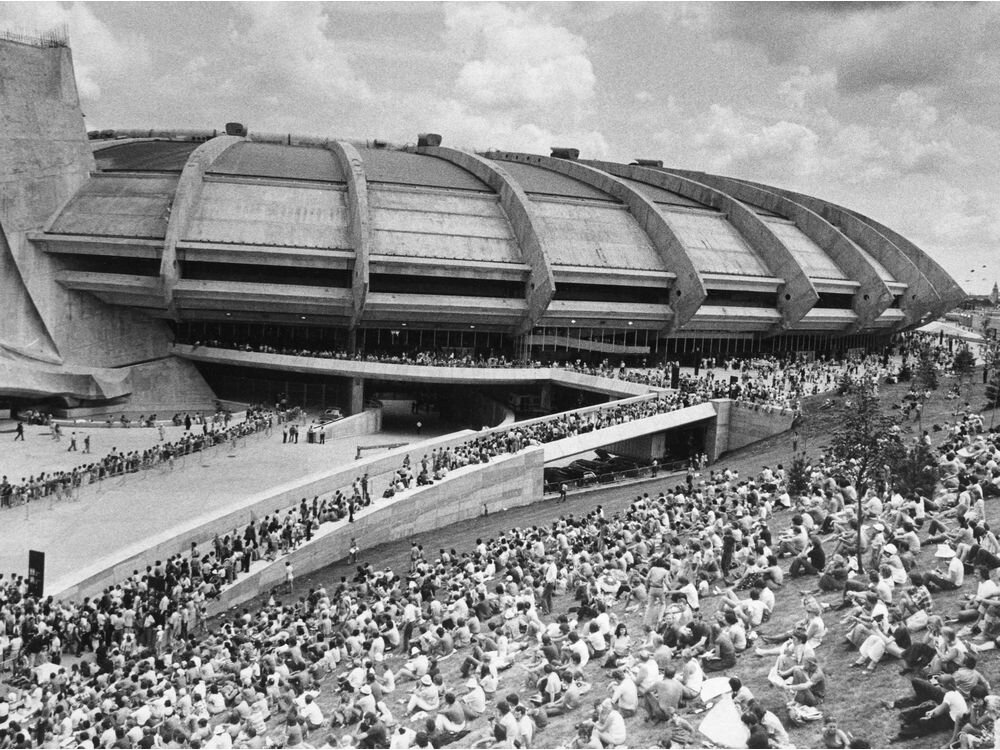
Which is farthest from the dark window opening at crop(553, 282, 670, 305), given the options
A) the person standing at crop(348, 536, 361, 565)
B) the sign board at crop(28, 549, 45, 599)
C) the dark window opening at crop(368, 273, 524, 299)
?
the sign board at crop(28, 549, 45, 599)

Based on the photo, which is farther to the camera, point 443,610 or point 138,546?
point 138,546

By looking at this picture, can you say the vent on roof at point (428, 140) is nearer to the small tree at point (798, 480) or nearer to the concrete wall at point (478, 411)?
the concrete wall at point (478, 411)

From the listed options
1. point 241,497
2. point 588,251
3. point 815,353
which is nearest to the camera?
point 241,497

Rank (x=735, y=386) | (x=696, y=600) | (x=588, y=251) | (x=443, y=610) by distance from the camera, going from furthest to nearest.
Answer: (x=588, y=251) < (x=735, y=386) < (x=443, y=610) < (x=696, y=600)

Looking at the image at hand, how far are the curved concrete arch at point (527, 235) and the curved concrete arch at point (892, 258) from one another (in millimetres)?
24069

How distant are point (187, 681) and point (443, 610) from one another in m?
4.80

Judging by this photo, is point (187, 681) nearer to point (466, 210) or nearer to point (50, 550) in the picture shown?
point (50, 550)

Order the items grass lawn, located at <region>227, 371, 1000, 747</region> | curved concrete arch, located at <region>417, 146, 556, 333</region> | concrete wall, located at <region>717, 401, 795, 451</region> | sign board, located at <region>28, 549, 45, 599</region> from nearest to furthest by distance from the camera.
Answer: grass lawn, located at <region>227, 371, 1000, 747</region>, sign board, located at <region>28, 549, 45, 599</region>, concrete wall, located at <region>717, 401, 795, 451</region>, curved concrete arch, located at <region>417, 146, 556, 333</region>

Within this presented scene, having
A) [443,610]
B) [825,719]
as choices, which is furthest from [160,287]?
[825,719]

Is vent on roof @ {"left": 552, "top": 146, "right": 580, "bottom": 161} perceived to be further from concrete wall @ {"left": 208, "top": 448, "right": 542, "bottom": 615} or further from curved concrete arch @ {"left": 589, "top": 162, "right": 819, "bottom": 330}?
concrete wall @ {"left": 208, "top": 448, "right": 542, "bottom": 615}

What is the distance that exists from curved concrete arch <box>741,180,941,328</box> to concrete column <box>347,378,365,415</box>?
36.4 metres

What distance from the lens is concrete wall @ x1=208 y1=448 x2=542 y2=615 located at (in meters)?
24.8

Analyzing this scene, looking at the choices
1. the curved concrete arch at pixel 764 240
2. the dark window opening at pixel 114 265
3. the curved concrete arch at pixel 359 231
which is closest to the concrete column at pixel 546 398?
the curved concrete arch at pixel 359 231

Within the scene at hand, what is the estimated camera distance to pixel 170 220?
48.1 metres
